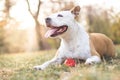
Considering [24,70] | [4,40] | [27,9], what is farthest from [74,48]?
[4,40]

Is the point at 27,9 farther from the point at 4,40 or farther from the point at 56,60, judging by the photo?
the point at 56,60

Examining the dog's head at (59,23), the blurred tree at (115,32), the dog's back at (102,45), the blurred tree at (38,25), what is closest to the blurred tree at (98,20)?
the blurred tree at (115,32)

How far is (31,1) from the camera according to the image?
9.23 meters

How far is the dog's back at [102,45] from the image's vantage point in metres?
6.32

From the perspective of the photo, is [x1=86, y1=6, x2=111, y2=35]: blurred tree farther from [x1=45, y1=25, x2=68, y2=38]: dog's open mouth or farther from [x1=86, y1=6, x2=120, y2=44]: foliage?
[x1=45, y1=25, x2=68, y2=38]: dog's open mouth

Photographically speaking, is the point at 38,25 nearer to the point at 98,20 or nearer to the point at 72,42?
the point at 98,20

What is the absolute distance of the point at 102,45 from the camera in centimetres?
650

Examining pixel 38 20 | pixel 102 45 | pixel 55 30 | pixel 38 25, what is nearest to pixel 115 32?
pixel 38 25

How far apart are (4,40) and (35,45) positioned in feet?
3.01

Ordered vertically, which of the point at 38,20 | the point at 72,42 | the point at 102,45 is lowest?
the point at 38,20

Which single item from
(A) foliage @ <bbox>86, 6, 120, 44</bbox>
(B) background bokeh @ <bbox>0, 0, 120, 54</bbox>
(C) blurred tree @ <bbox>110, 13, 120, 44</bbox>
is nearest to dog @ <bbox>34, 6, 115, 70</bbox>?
(B) background bokeh @ <bbox>0, 0, 120, 54</bbox>

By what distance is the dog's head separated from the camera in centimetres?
564

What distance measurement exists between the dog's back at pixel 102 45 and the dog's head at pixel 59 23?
51 cm

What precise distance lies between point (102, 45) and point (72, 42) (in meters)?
0.73
